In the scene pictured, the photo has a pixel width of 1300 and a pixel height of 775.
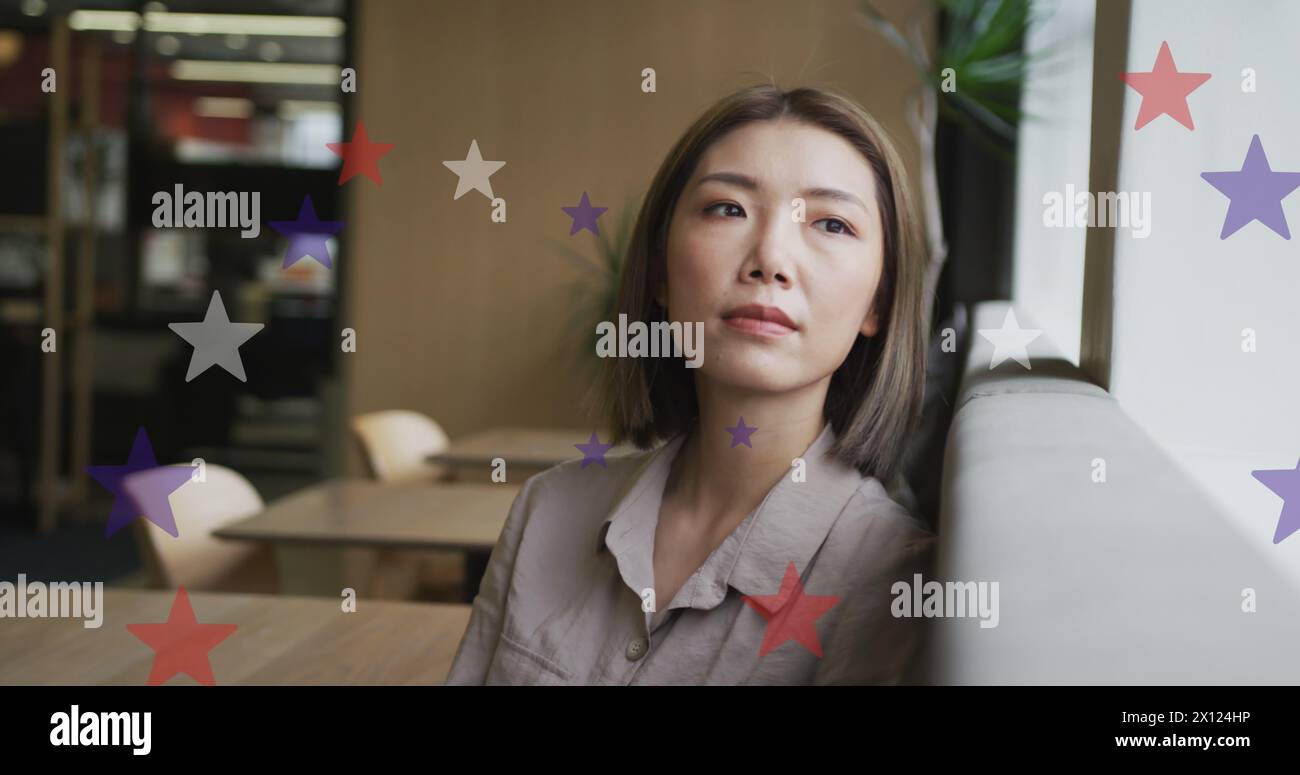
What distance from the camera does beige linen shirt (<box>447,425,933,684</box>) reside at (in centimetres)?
86

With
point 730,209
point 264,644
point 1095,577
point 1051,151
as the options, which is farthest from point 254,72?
point 1095,577

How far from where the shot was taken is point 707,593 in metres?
0.92

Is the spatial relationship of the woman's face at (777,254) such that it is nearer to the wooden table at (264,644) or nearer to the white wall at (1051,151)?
the wooden table at (264,644)

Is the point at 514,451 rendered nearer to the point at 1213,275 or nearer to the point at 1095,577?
the point at 1213,275

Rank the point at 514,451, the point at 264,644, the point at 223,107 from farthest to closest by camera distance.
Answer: the point at 223,107, the point at 514,451, the point at 264,644

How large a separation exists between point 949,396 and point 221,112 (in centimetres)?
477

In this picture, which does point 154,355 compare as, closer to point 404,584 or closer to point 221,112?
point 221,112

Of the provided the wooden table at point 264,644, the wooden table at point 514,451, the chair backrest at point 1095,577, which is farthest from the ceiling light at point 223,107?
the chair backrest at point 1095,577

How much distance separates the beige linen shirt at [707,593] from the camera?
2.83 feet

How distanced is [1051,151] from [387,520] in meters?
2.21

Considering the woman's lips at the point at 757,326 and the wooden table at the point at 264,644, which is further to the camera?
the wooden table at the point at 264,644

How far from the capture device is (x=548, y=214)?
492 cm

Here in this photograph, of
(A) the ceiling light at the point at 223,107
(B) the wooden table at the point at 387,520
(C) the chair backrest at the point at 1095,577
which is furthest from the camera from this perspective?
(A) the ceiling light at the point at 223,107
